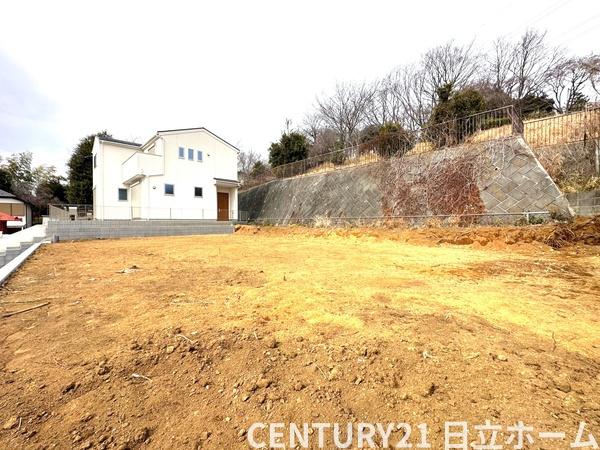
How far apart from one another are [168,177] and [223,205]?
14.8 feet

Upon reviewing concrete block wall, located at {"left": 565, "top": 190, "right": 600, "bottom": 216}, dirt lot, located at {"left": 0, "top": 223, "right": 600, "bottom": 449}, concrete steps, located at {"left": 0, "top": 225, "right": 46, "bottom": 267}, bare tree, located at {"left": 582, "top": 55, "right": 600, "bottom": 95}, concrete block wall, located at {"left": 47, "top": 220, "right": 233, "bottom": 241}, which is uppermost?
bare tree, located at {"left": 582, "top": 55, "right": 600, "bottom": 95}

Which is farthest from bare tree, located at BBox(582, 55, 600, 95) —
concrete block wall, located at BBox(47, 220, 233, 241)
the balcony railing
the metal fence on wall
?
the balcony railing

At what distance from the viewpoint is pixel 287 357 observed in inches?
74.4

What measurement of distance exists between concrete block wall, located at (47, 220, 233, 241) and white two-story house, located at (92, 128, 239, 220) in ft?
5.75

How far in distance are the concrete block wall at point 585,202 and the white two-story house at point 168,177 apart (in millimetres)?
17293

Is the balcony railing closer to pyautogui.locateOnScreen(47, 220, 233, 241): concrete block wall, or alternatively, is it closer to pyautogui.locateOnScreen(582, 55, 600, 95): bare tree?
pyautogui.locateOnScreen(47, 220, 233, 241): concrete block wall

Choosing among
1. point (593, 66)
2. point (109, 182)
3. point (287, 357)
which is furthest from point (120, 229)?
point (593, 66)

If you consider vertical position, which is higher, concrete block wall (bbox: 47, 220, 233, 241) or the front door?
the front door

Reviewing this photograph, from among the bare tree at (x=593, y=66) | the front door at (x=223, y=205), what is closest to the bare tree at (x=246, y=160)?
the front door at (x=223, y=205)

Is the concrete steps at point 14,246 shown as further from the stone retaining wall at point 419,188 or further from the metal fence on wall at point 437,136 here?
Result: the metal fence on wall at point 437,136

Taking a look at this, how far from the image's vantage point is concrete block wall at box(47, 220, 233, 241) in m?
11.2

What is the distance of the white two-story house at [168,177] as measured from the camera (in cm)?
1627

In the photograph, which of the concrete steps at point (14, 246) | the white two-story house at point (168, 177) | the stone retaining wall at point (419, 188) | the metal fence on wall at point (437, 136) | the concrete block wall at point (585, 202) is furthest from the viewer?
the white two-story house at point (168, 177)

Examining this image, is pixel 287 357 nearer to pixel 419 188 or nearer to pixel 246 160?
pixel 419 188
